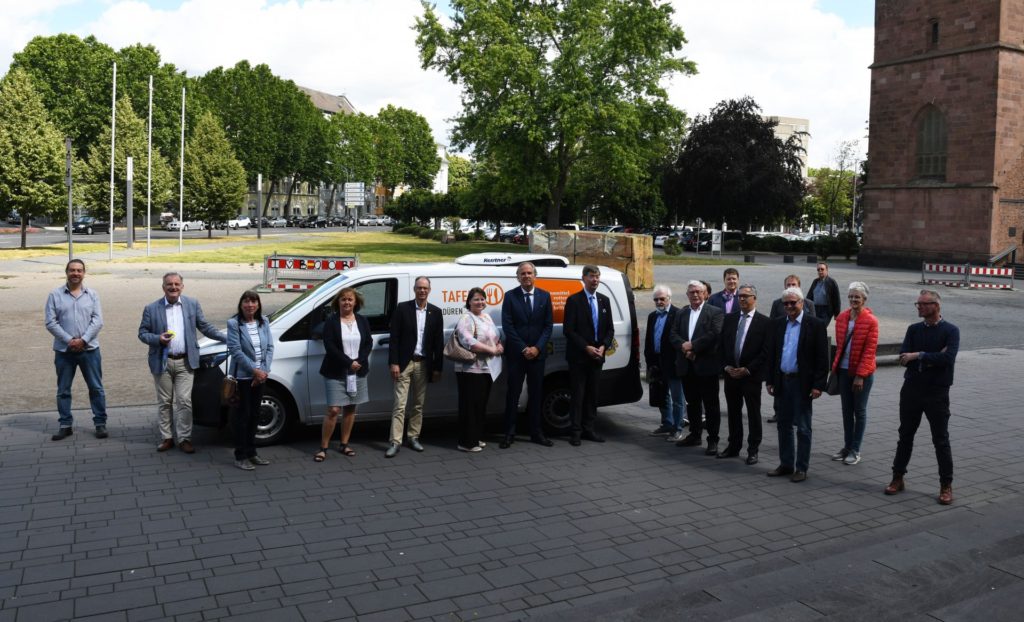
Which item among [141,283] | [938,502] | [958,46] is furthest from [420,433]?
[958,46]

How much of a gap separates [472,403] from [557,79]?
42.4m

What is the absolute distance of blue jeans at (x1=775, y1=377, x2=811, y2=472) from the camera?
7785 millimetres

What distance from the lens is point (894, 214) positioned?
4631cm

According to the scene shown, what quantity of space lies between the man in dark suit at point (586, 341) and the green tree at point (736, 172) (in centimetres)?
5860

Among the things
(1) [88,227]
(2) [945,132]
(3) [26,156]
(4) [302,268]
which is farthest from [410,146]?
(4) [302,268]

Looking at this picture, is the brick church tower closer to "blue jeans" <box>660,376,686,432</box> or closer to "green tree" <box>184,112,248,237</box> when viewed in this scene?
"blue jeans" <box>660,376,686,432</box>

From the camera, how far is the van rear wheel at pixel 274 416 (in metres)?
8.59

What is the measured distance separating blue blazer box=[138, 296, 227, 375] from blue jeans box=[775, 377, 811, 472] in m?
5.04

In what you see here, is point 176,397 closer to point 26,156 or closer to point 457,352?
point 457,352

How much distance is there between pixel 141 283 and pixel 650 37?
3221 cm

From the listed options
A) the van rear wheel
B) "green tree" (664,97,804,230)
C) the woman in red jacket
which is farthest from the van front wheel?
"green tree" (664,97,804,230)

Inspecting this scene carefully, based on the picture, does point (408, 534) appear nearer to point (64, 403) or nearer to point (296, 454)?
point (296, 454)

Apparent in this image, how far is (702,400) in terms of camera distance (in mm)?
9141

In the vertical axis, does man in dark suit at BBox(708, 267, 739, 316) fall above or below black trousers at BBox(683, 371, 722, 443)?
above
